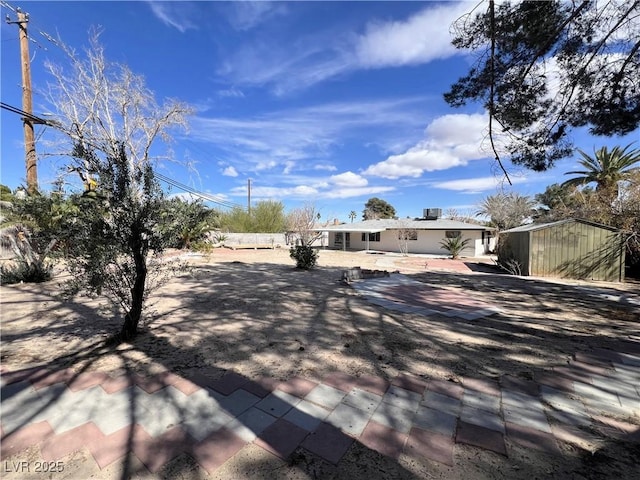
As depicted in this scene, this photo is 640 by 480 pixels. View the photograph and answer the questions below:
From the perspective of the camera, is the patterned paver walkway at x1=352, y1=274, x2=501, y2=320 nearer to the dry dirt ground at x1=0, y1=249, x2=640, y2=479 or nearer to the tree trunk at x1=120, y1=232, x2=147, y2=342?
the dry dirt ground at x1=0, y1=249, x2=640, y2=479

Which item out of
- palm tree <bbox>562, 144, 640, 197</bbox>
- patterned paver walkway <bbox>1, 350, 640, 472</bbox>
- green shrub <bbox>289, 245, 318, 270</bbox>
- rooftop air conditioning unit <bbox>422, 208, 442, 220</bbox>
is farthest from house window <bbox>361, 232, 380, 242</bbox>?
patterned paver walkway <bbox>1, 350, 640, 472</bbox>

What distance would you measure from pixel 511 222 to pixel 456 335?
27044 mm

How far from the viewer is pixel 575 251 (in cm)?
1033

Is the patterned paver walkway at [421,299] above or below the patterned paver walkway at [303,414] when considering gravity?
below

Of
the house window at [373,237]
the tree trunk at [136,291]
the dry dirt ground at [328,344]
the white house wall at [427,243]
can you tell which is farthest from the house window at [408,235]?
the tree trunk at [136,291]

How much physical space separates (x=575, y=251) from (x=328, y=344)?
36.5ft

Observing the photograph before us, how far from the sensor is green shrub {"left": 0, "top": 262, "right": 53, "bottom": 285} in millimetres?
7039

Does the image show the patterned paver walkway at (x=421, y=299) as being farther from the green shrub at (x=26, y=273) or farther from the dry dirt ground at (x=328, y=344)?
the green shrub at (x=26, y=273)

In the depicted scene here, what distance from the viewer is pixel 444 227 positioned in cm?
2219

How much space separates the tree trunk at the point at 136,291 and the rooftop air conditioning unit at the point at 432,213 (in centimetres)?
2601

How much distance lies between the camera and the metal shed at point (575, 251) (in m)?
9.93

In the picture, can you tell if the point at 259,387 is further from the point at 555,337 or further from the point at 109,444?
the point at 555,337

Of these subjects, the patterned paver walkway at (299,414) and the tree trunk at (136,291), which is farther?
the tree trunk at (136,291)

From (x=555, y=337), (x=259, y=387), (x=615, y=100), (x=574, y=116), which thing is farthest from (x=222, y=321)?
(x=615, y=100)
